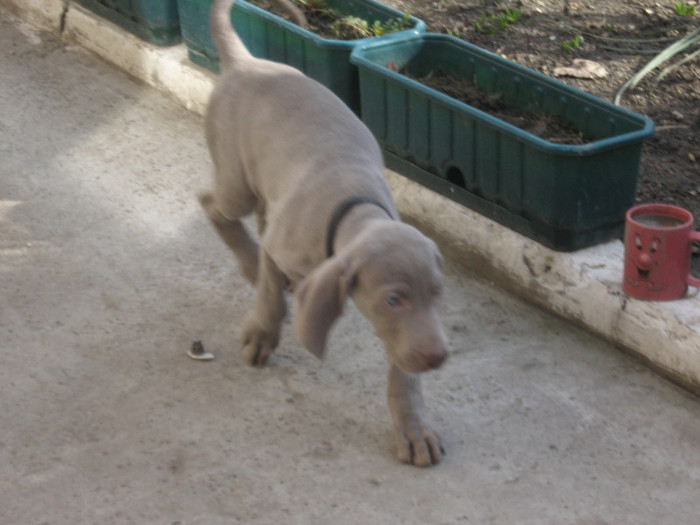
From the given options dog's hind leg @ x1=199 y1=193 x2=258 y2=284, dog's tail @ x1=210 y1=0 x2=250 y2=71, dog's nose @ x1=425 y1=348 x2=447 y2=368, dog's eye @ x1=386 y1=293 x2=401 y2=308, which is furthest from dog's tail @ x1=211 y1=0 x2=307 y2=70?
dog's nose @ x1=425 y1=348 x2=447 y2=368

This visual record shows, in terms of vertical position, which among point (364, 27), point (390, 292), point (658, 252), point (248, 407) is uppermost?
point (390, 292)

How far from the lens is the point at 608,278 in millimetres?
3465

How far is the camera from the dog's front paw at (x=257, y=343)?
329cm

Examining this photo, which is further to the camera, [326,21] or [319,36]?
[326,21]

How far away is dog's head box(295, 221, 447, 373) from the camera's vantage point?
95.7 inches

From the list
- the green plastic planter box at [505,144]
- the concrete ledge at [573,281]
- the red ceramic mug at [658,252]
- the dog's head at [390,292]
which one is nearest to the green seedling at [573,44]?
the green plastic planter box at [505,144]

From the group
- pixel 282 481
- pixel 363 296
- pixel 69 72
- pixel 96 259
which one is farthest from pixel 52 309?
pixel 69 72

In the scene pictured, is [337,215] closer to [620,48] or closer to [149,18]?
[620,48]

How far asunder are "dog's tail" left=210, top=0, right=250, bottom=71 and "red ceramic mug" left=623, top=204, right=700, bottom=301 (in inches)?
56.1

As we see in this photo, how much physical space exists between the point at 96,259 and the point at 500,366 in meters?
1.61

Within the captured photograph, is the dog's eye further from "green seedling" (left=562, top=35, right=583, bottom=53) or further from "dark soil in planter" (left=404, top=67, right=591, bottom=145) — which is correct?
"green seedling" (left=562, top=35, right=583, bottom=53)

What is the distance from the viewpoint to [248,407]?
3.14 m

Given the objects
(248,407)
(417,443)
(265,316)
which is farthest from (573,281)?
(248,407)

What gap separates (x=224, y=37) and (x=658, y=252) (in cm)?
163
